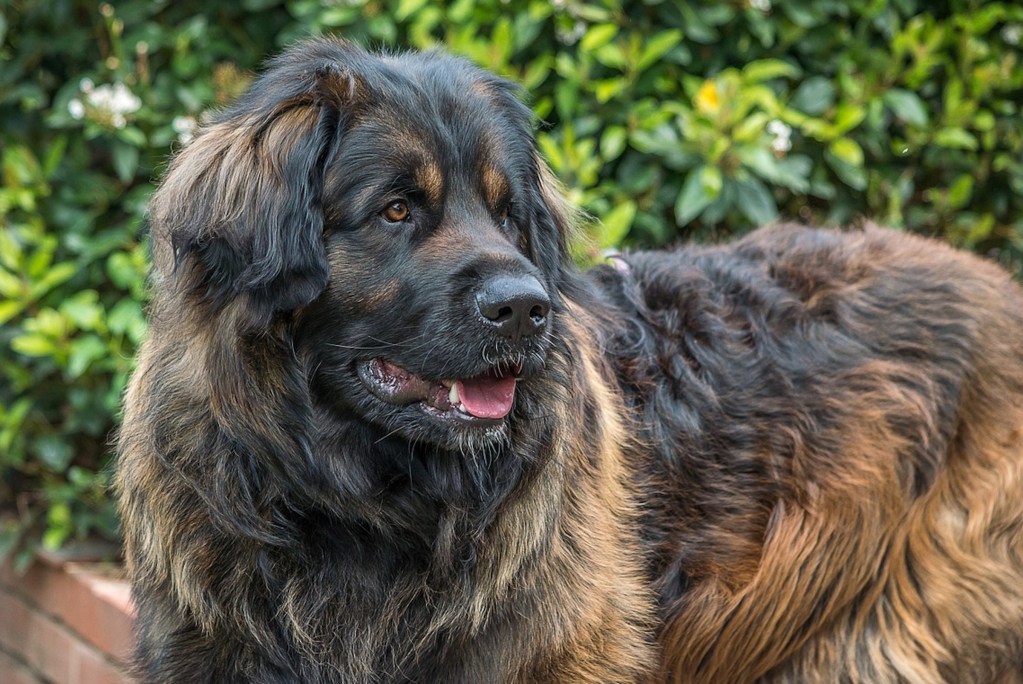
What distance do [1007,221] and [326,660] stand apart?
3980 millimetres

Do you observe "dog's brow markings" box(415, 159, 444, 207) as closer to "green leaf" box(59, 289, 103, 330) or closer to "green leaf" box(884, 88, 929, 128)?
"green leaf" box(59, 289, 103, 330)

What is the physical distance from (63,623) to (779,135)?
11.6 ft

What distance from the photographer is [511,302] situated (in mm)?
2662

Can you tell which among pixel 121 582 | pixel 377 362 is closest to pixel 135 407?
pixel 377 362

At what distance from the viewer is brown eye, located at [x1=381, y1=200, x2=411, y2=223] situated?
279 cm

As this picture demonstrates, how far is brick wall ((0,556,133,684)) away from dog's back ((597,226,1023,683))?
82.3 inches

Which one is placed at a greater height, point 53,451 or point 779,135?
point 779,135

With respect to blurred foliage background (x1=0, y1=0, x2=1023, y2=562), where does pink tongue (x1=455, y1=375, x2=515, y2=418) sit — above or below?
above

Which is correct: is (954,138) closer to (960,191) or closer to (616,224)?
(960,191)

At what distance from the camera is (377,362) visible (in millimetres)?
2779

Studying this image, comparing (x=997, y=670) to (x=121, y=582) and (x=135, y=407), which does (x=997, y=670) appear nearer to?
(x=135, y=407)

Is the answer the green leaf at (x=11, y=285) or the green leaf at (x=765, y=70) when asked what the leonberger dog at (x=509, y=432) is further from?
the green leaf at (x=11, y=285)

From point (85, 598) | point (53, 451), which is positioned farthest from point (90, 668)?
point (53, 451)

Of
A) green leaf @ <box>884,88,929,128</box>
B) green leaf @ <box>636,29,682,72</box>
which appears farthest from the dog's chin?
green leaf @ <box>884,88,929,128</box>
